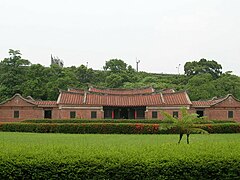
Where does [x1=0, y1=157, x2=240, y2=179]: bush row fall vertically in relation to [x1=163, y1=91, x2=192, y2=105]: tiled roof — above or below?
below

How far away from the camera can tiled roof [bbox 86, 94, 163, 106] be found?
3372cm

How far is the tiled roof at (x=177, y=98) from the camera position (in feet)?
109

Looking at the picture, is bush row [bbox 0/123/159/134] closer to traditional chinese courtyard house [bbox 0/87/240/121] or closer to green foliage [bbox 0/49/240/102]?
traditional chinese courtyard house [bbox 0/87/240/121]

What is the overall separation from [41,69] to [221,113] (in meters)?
22.4

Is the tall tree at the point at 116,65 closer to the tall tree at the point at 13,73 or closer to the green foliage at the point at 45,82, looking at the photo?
the green foliage at the point at 45,82

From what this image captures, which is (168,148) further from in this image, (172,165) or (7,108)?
(7,108)

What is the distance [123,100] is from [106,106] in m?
2.12

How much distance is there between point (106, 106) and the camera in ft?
112

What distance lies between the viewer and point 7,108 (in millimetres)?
34125

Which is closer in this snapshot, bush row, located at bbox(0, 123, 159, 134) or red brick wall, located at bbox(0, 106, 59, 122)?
bush row, located at bbox(0, 123, 159, 134)

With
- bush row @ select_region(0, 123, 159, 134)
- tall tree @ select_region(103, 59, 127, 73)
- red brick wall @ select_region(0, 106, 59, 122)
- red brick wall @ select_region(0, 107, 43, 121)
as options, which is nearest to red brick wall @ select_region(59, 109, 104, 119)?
red brick wall @ select_region(0, 106, 59, 122)

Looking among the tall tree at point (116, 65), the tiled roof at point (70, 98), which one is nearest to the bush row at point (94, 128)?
the tiled roof at point (70, 98)

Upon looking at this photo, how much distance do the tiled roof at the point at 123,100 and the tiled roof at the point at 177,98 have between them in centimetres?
73

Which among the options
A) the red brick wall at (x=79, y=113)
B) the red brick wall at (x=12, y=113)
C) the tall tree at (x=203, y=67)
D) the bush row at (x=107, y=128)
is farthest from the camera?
the tall tree at (x=203, y=67)
